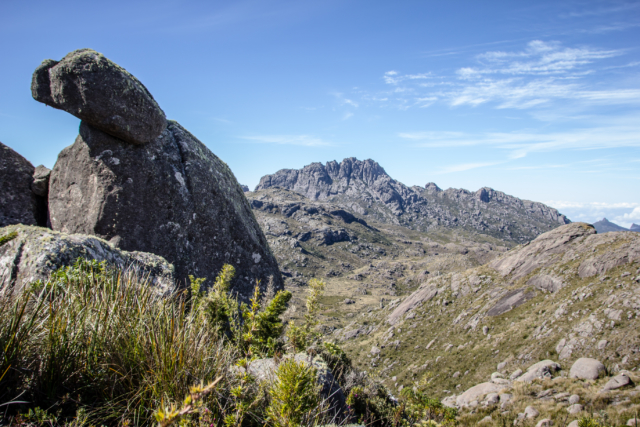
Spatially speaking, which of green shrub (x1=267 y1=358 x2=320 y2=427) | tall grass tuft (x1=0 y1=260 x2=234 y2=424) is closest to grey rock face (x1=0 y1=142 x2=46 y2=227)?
tall grass tuft (x1=0 y1=260 x2=234 y2=424)

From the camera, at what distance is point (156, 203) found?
32.7 ft

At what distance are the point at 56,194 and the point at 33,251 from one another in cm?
648

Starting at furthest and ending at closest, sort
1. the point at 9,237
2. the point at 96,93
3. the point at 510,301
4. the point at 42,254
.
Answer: the point at 510,301, the point at 96,93, the point at 9,237, the point at 42,254

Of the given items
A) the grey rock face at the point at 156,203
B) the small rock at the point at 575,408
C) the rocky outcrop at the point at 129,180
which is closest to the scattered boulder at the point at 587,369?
the small rock at the point at 575,408

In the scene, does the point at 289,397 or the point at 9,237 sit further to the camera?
the point at 9,237

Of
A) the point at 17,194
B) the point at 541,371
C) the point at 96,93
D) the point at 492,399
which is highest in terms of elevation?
the point at 96,93

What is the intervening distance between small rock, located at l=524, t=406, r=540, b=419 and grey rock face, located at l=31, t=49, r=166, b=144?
3342cm

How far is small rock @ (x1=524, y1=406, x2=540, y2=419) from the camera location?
2336 centimetres

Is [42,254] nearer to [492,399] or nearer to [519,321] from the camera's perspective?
[492,399]

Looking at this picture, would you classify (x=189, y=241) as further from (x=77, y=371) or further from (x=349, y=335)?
(x=349, y=335)

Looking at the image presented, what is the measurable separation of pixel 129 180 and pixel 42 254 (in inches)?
202

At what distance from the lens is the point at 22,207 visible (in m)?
10.0

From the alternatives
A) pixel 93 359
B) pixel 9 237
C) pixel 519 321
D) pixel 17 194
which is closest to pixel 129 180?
pixel 17 194

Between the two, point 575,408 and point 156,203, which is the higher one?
point 156,203
